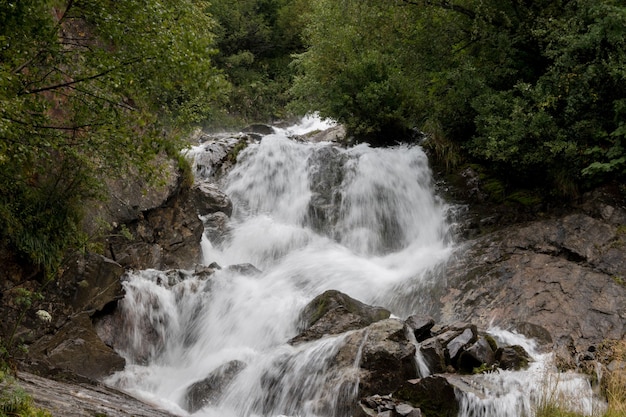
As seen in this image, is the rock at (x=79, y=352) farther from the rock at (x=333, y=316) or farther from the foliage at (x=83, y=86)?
the rock at (x=333, y=316)

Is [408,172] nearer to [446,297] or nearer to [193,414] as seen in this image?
[446,297]

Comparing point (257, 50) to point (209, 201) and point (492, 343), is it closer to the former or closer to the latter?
point (209, 201)

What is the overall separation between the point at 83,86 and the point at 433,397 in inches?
220

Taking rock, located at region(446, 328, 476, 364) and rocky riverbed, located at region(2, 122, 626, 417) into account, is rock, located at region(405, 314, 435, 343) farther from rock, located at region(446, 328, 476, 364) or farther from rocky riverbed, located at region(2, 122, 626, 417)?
rock, located at region(446, 328, 476, 364)

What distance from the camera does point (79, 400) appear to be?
203 inches

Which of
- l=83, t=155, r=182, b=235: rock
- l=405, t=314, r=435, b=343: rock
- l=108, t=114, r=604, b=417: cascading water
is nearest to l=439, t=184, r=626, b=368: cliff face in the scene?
l=108, t=114, r=604, b=417: cascading water

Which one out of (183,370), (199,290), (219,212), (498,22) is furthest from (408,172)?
(183,370)

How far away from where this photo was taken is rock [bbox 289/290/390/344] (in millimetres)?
8359

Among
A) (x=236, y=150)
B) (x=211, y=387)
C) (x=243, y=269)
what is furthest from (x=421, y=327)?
(x=236, y=150)

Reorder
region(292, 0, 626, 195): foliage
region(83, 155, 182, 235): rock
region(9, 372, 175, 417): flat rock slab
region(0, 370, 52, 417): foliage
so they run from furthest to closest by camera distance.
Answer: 1. region(292, 0, 626, 195): foliage
2. region(83, 155, 182, 235): rock
3. region(9, 372, 175, 417): flat rock slab
4. region(0, 370, 52, 417): foliage

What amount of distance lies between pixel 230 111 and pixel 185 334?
21229 mm

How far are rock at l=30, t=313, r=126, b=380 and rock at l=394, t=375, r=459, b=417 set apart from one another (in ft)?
15.4

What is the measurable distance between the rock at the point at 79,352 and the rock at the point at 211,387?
1.49 meters

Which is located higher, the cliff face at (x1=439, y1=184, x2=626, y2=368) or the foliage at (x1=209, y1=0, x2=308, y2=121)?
the foliage at (x1=209, y1=0, x2=308, y2=121)
